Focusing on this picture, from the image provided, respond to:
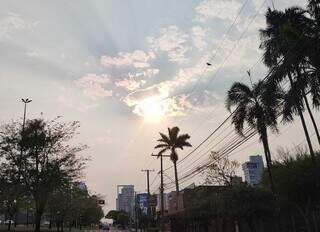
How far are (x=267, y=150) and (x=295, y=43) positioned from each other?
543 inches

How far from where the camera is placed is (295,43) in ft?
70.3

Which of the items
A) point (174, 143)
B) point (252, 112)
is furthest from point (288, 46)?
point (174, 143)

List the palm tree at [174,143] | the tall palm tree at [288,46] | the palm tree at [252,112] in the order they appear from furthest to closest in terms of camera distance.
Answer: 1. the palm tree at [174,143]
2. the palm tree at [252,112]
3. the tall palm tree at [288,46]

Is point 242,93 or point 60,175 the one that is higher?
point 242,93

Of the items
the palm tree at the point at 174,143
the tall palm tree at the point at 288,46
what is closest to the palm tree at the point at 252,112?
the tall palm tree at the point at 288,46

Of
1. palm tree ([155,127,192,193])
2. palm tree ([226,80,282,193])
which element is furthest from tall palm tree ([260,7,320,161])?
palm tree ([155,127,192,193])

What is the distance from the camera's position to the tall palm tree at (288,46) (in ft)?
71.1

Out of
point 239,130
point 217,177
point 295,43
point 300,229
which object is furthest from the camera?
point 217,177

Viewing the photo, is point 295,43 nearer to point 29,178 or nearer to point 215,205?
point 215,205

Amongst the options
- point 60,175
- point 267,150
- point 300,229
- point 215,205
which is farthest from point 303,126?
point 60,175

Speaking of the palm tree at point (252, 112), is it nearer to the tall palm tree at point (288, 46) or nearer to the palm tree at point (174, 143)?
the tall palm tree at point (288, 46)

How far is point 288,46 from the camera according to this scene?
22.3m

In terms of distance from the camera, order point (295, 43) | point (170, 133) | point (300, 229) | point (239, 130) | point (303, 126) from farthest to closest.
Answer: point (170, 133), point (239, 130), point (303, 126), point (300, 229), point (295, 43)

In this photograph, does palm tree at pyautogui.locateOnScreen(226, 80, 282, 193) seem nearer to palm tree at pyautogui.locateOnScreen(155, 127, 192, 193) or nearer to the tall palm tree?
the tall palm tree
